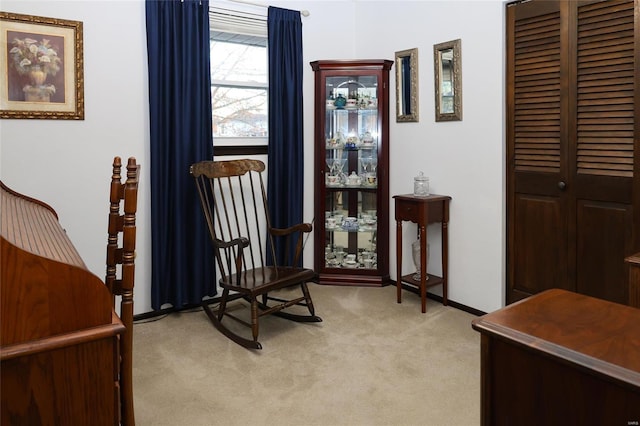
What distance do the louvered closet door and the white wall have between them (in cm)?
14

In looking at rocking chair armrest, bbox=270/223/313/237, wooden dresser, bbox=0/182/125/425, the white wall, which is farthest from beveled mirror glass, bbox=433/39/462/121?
wooden dresser, bbox=0/182/125/425

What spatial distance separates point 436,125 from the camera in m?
3.80

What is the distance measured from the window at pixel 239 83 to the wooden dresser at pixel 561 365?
3.05 meters

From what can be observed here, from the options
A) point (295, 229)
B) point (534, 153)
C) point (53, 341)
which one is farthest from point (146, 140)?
point (53, 341)

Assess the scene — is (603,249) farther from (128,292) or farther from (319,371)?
(128,292)

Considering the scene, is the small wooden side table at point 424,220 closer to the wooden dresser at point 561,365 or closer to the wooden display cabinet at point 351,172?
the wooden display cabinet at point 351,172

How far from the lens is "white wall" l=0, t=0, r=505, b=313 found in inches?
122

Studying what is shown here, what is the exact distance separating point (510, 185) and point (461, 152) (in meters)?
0.46

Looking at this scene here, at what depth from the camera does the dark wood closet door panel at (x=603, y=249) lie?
274 cm

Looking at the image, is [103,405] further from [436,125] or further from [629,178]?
[436,125]

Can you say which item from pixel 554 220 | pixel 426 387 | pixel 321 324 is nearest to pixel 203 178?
pixel 321 324

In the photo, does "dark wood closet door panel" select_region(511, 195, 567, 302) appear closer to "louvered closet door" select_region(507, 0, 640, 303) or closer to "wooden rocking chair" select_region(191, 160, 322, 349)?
"louvered closet door" select_region(507, 0, 640, 303)

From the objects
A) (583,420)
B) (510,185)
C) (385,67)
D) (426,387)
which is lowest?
(426,387)

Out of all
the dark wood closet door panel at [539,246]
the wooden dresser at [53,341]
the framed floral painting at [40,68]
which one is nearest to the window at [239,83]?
the framed floral painting at [40,68]
